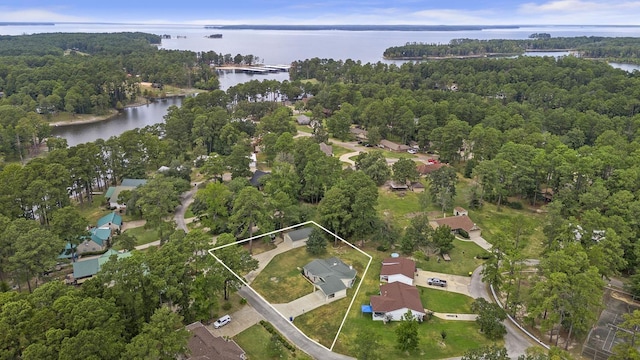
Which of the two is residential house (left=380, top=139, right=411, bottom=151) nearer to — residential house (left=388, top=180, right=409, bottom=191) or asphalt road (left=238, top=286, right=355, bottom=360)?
residential house (left=388, top=180, right=409, bottom=191)

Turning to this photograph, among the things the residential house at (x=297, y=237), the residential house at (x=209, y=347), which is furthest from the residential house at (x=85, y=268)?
the residential house at (x=297, y=237)

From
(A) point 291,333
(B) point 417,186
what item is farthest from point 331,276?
(B) point 417,186

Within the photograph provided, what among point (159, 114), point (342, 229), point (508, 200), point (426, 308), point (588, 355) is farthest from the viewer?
point (159, 114)

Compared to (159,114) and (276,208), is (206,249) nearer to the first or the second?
(276,208)

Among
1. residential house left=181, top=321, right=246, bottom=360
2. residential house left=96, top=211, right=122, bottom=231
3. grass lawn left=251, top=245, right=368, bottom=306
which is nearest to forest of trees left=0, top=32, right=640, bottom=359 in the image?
residential house left=181, top=321, right=246, bottom=360

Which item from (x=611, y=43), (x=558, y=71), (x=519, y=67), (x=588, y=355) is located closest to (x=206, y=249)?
(x=588, y=355)

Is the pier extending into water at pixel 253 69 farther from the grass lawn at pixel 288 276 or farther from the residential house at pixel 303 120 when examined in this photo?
the grass lawn at pixel 288 276
